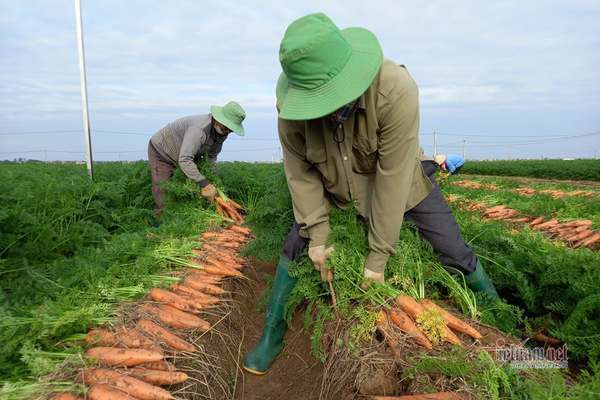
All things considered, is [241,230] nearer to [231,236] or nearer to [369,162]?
[231,236]

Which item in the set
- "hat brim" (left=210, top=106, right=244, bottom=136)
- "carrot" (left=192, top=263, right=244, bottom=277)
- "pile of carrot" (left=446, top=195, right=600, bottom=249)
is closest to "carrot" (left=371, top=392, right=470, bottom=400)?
"carrot" (left=192, top=263, right=244, bottom=277)

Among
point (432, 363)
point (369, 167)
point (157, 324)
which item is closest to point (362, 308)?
point (432, 363)

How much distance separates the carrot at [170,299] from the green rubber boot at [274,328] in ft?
1.73

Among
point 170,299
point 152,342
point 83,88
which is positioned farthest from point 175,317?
point 83,88

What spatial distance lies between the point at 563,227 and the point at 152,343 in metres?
4.92

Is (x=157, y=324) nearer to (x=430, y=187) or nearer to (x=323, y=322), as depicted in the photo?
(x=323, y=322)

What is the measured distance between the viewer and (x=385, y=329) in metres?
2.18

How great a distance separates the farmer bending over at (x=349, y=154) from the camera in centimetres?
184

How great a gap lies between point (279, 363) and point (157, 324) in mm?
900

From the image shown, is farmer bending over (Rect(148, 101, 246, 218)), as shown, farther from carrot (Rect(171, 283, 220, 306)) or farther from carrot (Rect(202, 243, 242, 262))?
carrot (Rect(171, 283, 220, 306))

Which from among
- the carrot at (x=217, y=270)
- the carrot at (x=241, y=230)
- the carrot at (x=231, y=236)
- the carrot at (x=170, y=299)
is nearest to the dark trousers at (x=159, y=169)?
the carrot at (x=241, y=230)

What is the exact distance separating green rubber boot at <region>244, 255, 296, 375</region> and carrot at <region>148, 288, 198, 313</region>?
1.73 feet

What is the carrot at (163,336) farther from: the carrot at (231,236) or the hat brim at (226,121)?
the hat brim at (226,121)

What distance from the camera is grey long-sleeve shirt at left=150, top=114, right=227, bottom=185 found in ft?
17.2
